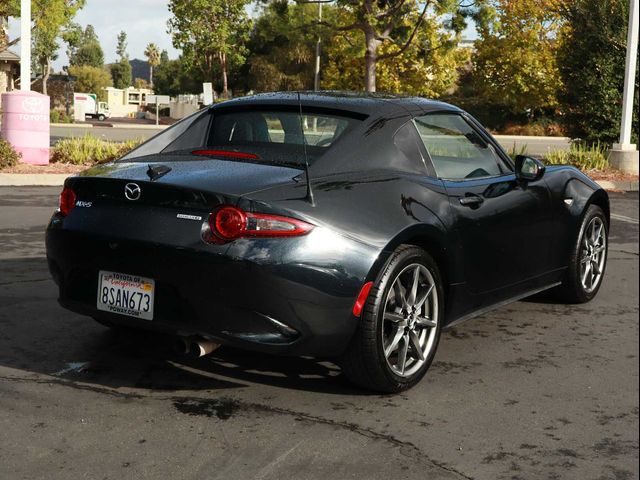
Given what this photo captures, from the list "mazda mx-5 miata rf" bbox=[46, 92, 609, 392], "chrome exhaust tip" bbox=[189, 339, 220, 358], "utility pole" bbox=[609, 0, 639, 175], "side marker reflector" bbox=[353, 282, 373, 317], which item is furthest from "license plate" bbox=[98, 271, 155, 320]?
"utility pole" bbox=[609, 0, 639, 175]

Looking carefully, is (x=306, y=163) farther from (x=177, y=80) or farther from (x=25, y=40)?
(x=177, y=80)

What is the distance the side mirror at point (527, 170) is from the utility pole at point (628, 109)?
46.7 ft

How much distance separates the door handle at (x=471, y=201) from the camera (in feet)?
16.7

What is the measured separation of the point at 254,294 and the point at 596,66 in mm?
19008

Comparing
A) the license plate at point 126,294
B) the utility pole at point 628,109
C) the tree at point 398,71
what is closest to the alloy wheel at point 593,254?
the license plate at point 126,294

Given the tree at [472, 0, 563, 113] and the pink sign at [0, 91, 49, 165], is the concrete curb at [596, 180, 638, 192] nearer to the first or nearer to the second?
the pink sign at [0, 91, 49, 165]

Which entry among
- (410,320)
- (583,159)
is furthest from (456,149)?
(583,159)

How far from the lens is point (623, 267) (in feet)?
28.4

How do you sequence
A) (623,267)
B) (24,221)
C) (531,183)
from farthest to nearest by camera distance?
(24,221)
(623,267)
(531,183)

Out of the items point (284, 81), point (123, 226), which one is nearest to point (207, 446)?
point (123, 226)

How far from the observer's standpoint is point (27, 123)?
16766 millimetres

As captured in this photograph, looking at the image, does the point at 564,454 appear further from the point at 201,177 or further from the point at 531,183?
the point at 531,183

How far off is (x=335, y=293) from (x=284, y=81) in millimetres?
55890

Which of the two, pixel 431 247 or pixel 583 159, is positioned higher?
pixel 583 159
